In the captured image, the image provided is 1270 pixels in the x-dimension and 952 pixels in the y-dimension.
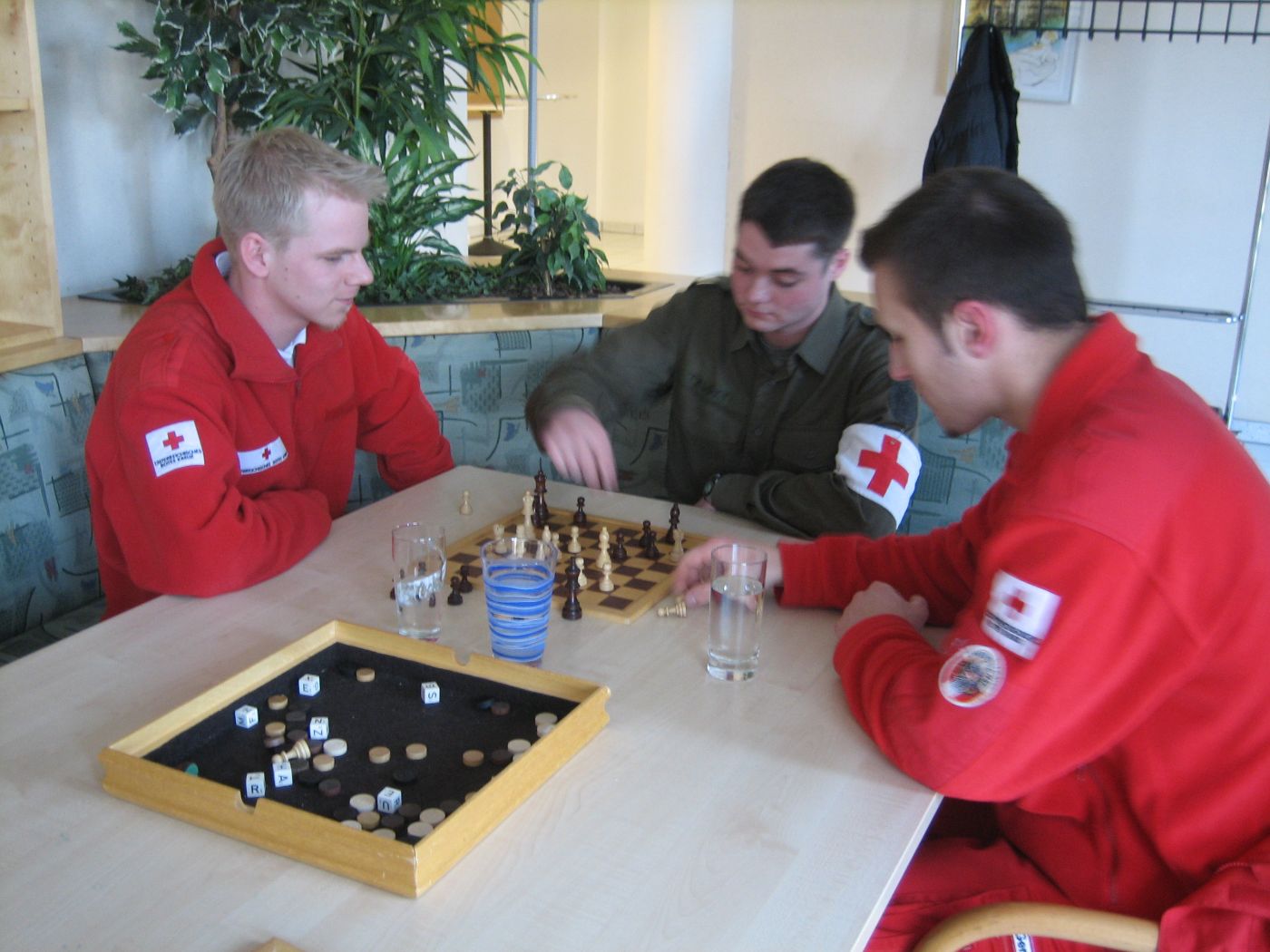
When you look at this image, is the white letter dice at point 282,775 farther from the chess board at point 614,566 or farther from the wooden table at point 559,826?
the chess board at point 614,566

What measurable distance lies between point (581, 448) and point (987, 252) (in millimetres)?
910

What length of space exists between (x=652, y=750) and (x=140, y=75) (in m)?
3.03

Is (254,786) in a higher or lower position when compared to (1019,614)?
lower

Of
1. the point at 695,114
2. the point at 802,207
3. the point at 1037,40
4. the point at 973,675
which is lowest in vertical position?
the point at 973,675

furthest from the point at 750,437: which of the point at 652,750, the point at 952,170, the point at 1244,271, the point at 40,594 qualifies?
the point at 1244,271

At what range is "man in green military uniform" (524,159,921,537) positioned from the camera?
6.73ft

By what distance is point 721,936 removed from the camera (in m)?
1.00

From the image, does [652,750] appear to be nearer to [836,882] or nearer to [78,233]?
[836,882]

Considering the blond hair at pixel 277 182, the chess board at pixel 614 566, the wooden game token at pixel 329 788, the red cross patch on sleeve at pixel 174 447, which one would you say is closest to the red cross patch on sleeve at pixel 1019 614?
the chess board at pixel 614 566

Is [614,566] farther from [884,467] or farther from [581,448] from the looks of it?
[884,467]

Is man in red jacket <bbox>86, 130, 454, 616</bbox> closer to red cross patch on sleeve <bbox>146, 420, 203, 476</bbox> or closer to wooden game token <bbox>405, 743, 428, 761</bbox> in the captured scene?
red cross patch on sleeve <bbox>146, 420, 203, 476</bbox>

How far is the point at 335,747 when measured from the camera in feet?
4.11

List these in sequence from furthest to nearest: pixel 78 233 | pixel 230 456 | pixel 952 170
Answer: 1. pixel 78 233
2. pixel 230 456
3. pixel 952 170

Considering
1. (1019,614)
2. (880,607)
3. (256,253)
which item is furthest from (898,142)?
(1019,614)
